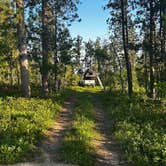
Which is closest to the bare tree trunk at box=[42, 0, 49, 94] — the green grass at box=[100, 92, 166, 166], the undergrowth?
the undergrowth

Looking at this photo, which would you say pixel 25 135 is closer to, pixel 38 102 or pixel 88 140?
pixel 88 140

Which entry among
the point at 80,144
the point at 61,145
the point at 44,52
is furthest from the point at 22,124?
the point at 44,52

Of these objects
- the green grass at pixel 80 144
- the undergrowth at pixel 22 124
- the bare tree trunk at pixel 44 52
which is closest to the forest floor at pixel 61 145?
the green grass at pixel 80 144

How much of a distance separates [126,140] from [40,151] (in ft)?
13.1

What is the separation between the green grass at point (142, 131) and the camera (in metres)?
15.0

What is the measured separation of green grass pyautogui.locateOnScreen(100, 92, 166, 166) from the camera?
15.0 meters

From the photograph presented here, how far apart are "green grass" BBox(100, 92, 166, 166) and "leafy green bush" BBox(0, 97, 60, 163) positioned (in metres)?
3.69

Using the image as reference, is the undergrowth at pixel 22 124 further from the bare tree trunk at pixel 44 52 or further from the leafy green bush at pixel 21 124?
the bare tree trunk at pixel 44 52

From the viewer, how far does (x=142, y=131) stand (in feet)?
63.4

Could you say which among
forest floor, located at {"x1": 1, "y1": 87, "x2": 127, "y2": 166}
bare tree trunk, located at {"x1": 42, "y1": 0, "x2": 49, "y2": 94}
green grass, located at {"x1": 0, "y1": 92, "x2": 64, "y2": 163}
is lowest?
forest floor, located at {"x1": 1, "y1": 87, "x2": 127, "y2": 166}

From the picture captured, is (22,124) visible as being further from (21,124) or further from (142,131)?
(142,131)

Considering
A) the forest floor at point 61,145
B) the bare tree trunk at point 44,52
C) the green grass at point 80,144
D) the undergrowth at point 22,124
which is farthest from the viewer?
the bare tree trunk at point 44,52

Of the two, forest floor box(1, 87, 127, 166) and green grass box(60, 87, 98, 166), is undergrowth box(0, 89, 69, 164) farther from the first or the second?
green grass box(60, 87, 98, 166)

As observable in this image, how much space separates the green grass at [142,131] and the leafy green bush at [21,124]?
12.1 ft
